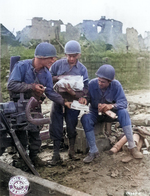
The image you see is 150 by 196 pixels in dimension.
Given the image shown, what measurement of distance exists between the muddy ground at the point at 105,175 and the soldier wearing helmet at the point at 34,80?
0.60 m

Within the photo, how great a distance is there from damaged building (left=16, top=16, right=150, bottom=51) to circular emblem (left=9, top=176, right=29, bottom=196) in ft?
29.2

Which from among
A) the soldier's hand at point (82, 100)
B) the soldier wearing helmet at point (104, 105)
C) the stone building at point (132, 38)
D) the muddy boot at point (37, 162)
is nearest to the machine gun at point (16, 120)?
the muddy boot at point (37, 162)

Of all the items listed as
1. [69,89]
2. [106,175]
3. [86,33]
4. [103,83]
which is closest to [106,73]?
[103,83]

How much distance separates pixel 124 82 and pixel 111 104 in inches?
462

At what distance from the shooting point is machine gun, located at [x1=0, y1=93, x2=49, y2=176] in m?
3.33

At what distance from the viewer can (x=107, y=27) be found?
52.0ft

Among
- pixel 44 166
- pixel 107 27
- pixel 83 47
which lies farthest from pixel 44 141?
pixel 107 27

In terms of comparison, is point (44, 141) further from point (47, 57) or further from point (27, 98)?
point (47, 57)

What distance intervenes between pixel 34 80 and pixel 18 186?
5.60 feet

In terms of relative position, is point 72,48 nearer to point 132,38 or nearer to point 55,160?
point 55,160

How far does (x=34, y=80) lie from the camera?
3826mm

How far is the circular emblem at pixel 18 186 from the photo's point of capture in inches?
104

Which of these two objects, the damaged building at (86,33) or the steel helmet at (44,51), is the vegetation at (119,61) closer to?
the damaged building at (86,33)

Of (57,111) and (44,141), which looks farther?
(44,141)
